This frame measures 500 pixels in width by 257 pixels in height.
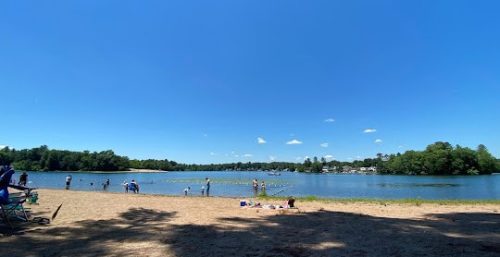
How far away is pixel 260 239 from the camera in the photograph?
9.95 metres

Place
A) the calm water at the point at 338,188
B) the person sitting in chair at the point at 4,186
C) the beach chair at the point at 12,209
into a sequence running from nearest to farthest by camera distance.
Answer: the person sitting in chair at the point at 4,186, the beach chair at the point at 12,209, the calm water at the point at 338,188

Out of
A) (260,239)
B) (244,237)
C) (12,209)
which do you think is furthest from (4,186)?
(260,239)

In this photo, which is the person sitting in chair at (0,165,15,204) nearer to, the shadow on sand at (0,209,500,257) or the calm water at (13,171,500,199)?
the shadow on sand at (0,209,500,257)

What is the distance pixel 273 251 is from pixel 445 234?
5775 mm

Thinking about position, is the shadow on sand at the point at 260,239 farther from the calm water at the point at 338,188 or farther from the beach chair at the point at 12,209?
the calm water at the point at 338,188

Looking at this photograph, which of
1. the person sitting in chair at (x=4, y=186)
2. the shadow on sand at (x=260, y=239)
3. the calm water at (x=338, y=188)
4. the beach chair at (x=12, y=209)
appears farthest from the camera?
the calm water at (x=338, y=188)

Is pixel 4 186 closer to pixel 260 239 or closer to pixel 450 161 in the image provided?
pixel 260 239

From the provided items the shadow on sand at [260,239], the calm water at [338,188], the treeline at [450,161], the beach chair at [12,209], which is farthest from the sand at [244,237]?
the treeline at [450,161]

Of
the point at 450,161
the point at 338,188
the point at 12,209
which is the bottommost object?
the point at 338,188

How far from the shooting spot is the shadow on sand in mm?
8344

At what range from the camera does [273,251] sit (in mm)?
8359

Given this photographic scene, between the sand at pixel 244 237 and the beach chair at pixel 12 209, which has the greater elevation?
the beach chair at pixel 12 209

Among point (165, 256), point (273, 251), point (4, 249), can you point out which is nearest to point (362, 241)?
point (273, 251)

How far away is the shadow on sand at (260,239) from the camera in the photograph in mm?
8344
